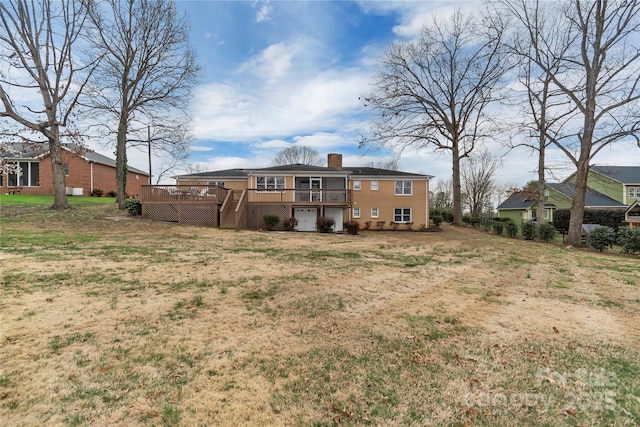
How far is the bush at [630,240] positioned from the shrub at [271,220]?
59.5 feet

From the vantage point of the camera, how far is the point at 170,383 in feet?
9.82

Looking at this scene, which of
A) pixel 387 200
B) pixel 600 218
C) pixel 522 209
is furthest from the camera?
pixel 522 209

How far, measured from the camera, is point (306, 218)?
22719 millimetres

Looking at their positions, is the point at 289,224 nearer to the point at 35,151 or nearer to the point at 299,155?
the point at 35,151

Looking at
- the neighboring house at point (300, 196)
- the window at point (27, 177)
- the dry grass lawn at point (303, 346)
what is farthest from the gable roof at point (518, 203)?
the window at point (27, 177)

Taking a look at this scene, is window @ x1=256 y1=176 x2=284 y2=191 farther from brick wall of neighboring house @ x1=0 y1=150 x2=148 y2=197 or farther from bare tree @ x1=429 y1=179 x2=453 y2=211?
bare tree @ x1=429 y1=179 x2=453 y2=211

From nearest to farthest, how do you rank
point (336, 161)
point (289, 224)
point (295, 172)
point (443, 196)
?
1. point (289, 224)
2. point (295, 172)
3. point (336, 161)
4. point (443, 196)

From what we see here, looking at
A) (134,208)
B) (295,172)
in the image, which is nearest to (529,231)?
(295,172)

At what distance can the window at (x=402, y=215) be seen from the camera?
2519 centimetres

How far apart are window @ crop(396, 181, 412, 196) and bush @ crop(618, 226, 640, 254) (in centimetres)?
1295

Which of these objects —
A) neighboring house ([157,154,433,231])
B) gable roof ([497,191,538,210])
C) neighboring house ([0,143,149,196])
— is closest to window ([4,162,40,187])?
neighboring house ([0,143,149,196])

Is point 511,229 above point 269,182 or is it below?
below

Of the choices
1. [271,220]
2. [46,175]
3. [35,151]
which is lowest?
[271,220]

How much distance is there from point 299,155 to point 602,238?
1753 inches
